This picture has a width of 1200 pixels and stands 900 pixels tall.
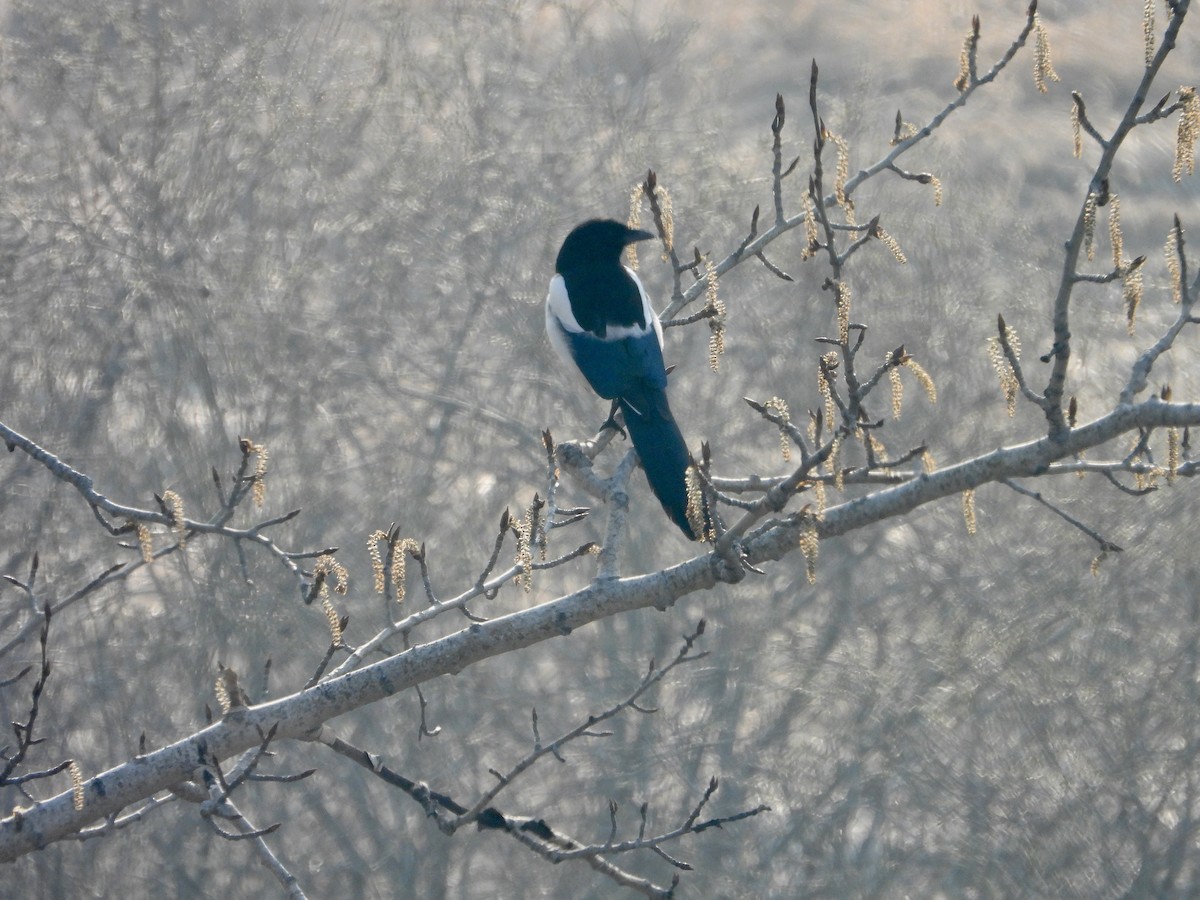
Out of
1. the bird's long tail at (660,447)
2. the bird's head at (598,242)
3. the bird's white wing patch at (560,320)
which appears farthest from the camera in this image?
the bird's head at (598,242)

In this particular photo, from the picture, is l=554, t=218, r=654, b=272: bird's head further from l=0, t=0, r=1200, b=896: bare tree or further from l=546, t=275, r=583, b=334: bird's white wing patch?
l=0, t=0, r=1200, b=896: bare tree

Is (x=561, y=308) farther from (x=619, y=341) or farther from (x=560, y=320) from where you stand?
(x=619, y=341)

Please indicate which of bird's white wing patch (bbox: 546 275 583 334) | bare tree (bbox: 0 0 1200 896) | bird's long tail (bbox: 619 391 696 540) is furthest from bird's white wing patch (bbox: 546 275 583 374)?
bare tree (bbox: 0 0 1200 896)

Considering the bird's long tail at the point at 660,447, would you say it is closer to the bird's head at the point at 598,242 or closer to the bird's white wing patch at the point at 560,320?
the bird's white wing patch at the point at 560,320

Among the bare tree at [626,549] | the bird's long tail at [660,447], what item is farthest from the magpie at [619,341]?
the bare tree at [626,549]

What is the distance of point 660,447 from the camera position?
206cm

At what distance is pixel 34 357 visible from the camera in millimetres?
3682

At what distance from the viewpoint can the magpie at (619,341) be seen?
6.70ft

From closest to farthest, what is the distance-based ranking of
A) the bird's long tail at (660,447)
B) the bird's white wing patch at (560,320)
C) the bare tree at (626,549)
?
the bird's long tail at (660,447), the bird's white wing patch at (560,320), the bare tree at (626,549)

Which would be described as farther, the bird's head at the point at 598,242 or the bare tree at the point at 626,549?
the bare tree at the point at 626,549

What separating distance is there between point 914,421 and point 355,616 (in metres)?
1.52

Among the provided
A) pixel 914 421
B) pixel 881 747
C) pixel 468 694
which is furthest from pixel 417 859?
pixel 914 421

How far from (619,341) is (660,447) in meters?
0.36

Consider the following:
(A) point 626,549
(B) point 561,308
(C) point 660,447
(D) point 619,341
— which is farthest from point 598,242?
(A) point 626,549
